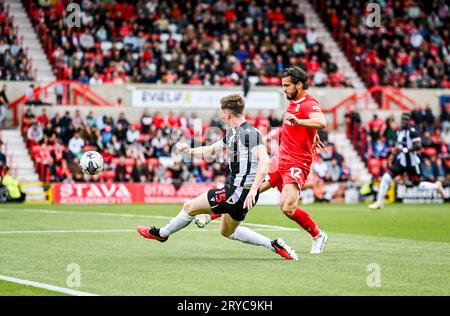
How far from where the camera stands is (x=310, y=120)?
1347 cm

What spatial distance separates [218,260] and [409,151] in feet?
47.5

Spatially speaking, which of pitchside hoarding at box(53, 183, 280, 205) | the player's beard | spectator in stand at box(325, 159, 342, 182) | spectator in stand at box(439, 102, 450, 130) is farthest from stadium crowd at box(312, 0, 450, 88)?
the player's beard

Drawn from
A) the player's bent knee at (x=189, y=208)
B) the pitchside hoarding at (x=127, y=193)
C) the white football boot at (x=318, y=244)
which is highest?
the player's bent knee at (x=189, y=208)

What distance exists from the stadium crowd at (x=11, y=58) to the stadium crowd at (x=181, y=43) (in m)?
1.37

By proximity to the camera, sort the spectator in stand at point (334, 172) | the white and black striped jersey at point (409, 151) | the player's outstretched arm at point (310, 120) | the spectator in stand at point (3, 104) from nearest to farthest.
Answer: the player's outstretched arm at point (310, 120), the white and black striped jersey at point (409, 151), the spectator in stand at point (3, 104), the spectator in stand at point (334, 172)

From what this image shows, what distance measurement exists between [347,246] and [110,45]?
24389 mm

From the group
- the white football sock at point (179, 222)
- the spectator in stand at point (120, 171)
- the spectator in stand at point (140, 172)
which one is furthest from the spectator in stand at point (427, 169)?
the white football sock at point (179, 222)

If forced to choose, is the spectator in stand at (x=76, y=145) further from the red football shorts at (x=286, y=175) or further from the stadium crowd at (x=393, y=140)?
the red football shorts at (x=286, y=175)

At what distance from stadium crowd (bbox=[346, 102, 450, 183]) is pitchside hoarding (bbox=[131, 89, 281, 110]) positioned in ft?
11.0

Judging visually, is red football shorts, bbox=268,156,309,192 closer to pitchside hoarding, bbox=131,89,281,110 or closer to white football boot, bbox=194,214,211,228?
white football boot, bbox=194,214,211,228

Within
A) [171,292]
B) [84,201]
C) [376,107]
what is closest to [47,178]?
[84,201]

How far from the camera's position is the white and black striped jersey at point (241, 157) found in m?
12.4

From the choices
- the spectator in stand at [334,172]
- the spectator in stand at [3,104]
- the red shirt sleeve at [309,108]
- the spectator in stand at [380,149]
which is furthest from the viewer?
the spectator in stand at [380,149]
